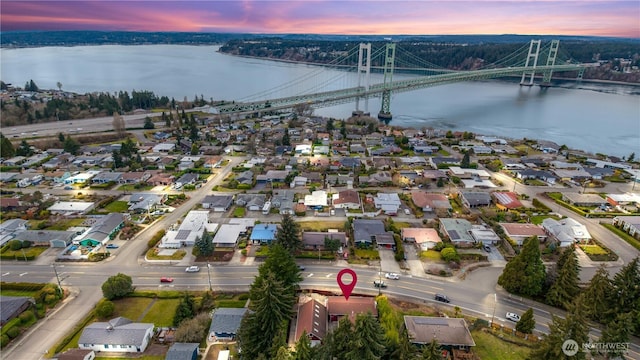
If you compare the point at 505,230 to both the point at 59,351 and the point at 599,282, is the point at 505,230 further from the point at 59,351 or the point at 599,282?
the point at 59,351

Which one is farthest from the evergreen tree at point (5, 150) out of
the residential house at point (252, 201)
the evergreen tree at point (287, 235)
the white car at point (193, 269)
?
the evergreen tree at point (287, 235)

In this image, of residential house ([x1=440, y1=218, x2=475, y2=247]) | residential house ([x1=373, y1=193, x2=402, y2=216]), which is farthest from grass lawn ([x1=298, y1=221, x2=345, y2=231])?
residential house ([x1=440, y1=218, x2=475, y2=247])

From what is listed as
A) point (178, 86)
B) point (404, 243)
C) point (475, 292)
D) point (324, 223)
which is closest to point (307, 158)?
point (324, 223)

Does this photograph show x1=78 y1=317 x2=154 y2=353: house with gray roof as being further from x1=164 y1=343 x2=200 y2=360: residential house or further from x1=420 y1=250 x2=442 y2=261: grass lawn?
x1=420 y1=250 x2=442 y2=261: grass lawn

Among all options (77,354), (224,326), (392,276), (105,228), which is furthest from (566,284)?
(105,228)

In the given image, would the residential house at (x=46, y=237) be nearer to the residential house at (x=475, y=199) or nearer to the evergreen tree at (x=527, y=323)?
the evergreen tree at (x=527, y=323)
